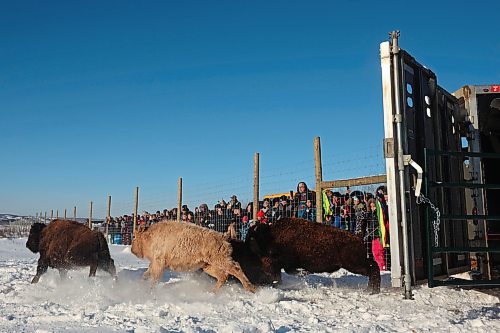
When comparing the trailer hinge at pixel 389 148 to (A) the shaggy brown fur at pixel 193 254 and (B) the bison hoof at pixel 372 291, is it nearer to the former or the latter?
(B) the bison hoof at pixel 372 291

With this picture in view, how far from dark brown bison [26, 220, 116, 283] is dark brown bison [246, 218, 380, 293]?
2923mm

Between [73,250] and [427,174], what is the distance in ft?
21.4

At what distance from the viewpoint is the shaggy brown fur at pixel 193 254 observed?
750cm

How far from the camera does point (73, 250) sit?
8977 mm

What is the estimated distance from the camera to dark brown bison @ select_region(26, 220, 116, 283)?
8961 mm

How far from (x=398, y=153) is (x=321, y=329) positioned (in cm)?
220

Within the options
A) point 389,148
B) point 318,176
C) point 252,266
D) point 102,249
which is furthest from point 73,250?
point 389,148

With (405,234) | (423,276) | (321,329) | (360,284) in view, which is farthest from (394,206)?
(360,284)

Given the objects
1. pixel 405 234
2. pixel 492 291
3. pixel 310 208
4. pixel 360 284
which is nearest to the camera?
pixel 405 234

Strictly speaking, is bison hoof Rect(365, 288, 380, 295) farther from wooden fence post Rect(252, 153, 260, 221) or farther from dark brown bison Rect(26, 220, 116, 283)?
dark brown bison Rect(26, 220, 116, 283)

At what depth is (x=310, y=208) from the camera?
11352 millimetres

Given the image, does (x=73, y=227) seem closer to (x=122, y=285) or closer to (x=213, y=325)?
(x=122, y=285)

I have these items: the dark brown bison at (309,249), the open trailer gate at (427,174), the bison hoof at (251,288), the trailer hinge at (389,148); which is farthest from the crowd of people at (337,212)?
the trailer hinge at (389,148)

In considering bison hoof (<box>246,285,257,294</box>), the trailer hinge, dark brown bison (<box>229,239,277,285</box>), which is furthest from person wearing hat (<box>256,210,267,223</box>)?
the trailer hinge
